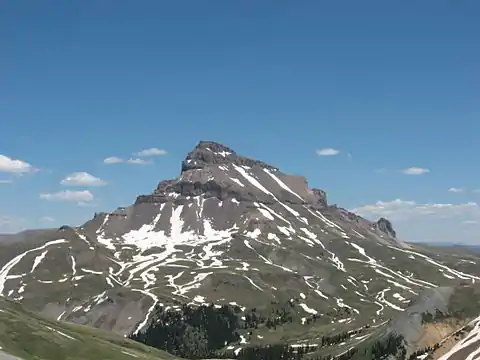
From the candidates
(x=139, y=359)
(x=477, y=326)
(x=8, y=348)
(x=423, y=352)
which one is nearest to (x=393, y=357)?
(x=423, y=352)

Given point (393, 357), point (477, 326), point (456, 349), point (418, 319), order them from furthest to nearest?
point (418, 319) → point (393, 357) → point (477, 326) → point (456, 349)

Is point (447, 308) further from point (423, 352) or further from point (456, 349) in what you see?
point (456, 349)

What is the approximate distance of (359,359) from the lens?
195 metres

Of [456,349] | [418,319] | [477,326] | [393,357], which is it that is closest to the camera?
[456,349]

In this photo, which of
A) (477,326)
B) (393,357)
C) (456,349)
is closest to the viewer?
(456,349)

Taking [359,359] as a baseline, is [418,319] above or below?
above

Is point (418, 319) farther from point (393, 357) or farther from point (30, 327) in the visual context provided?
point (30, 327)

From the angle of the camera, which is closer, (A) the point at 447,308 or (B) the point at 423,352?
(B) the point at 423,352

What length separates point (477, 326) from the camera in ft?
535

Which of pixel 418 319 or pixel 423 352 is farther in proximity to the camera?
pixel 418 319

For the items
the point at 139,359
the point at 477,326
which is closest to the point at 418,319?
the point at 477,326

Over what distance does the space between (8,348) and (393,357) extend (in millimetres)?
111597

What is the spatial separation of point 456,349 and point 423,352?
53.8ft

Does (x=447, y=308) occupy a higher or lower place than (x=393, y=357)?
higher
